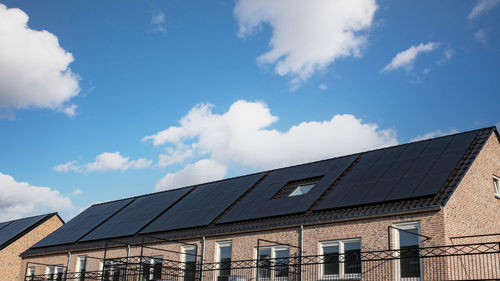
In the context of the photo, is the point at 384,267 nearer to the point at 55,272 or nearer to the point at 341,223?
the point at 341,223

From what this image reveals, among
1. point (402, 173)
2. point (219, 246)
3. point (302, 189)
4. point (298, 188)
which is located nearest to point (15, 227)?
point (219, 246)

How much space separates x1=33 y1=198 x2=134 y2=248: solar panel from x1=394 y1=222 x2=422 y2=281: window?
18166 millimetres

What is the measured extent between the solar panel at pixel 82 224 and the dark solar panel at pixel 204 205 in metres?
5.73

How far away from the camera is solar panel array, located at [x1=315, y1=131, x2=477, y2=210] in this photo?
1834cm

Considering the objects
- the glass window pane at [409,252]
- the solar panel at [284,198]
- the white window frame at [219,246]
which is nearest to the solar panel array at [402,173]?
the solar panel at [284,198]

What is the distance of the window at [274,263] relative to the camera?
20328 mm

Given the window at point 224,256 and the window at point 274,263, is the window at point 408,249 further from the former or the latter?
the window at point 224,256

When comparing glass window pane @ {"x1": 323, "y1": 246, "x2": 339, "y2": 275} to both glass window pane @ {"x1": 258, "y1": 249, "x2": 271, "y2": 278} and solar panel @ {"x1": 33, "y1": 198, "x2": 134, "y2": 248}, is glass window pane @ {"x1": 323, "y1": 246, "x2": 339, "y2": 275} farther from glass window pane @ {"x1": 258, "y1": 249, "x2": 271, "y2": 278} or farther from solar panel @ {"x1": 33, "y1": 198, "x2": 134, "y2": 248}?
solar panel @ {"x1": 33, "y1": 198, "x2": 134, "y2": 248}

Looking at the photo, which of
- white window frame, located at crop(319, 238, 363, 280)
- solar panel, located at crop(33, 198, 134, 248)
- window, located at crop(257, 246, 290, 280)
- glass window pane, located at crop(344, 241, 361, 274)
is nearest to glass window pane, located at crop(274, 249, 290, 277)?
window, located at crop(257, 246, 290, 280)

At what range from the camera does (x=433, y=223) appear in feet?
55.1

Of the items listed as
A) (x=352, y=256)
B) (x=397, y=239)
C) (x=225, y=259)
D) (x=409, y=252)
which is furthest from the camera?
(x=225, y=259)

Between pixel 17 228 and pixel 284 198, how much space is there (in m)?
22.1

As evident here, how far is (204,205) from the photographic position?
85.5ft

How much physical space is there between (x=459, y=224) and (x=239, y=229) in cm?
830
